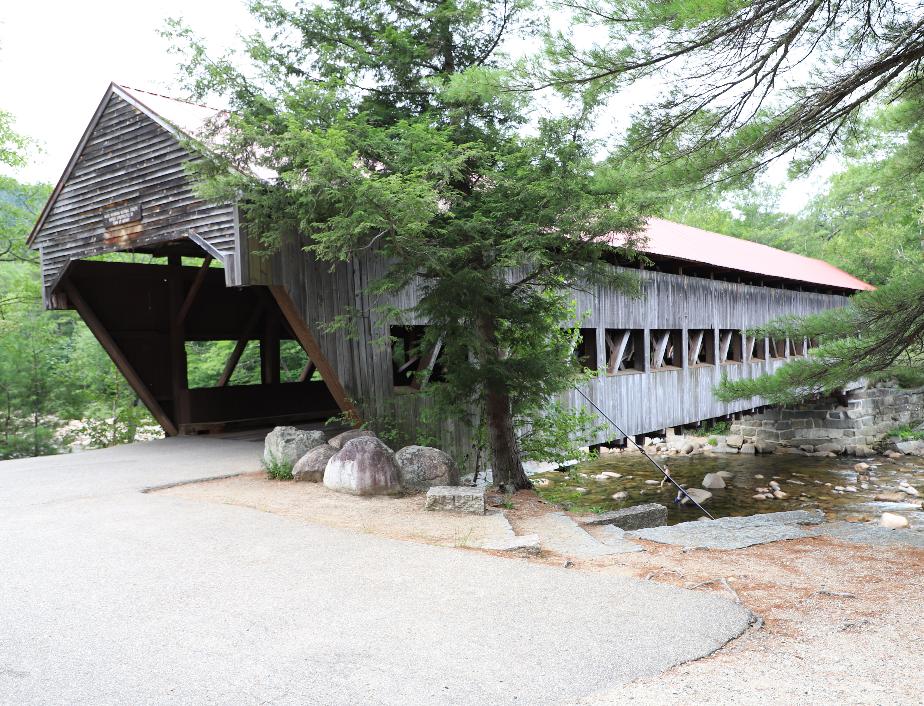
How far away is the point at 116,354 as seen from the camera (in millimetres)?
11039

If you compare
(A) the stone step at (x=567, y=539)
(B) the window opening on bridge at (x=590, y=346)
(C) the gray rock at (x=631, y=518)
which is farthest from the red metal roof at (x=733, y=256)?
Answer: (A) the stone step at (x=567, y=539)

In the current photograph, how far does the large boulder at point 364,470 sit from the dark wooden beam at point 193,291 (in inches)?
186

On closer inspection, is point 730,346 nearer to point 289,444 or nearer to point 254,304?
point 254,304

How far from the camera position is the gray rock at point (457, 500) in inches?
248

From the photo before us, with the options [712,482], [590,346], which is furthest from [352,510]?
[712,482]

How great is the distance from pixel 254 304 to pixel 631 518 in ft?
28.5

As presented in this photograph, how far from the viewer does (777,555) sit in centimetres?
551

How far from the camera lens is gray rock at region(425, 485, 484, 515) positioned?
629cm

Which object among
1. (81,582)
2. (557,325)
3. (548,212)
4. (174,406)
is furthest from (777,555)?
(174,406)

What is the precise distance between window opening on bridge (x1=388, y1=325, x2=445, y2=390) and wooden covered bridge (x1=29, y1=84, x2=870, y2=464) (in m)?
0.04

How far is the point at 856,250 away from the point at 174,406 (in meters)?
20.8

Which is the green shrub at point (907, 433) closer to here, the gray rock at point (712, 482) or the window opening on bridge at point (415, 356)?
the gray rock at point (712, 482)

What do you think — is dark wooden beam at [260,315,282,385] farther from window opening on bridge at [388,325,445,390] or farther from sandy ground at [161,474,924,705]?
sandy ground at [161,474,924,705]

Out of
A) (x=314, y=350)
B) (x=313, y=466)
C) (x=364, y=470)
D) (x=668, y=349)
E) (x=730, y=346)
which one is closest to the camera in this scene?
(x=364, y=470)
